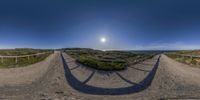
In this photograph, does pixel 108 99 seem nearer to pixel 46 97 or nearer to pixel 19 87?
pixel 46 97

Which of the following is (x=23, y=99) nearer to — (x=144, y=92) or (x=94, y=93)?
(x=94, y=93)

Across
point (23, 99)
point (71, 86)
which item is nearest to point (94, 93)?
point (71, 86)

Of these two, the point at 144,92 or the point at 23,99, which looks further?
the point at 144,92

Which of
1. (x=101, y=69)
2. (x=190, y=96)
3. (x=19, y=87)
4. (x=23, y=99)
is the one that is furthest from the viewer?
(x=101, y=69)

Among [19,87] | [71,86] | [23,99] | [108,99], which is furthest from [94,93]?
[19,87]

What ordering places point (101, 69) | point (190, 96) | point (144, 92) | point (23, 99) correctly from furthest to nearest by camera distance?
point (101, 69), point (144, 92), point (190, 96), point (23, 99)

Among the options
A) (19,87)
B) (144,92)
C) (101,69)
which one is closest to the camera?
(144,92)

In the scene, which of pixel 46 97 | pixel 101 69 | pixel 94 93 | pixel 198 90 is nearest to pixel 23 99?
pixel 46 97

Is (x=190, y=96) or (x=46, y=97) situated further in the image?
(x=190, y=96)

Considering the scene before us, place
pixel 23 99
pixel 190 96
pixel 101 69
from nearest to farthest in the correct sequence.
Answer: pixel 23 99 < pixel 190 96 < pixel 101 69
